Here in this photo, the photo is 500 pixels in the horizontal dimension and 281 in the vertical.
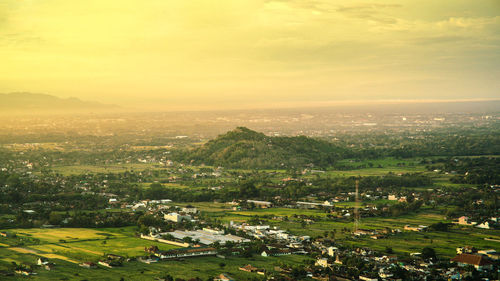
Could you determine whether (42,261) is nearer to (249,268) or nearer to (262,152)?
(249,268)

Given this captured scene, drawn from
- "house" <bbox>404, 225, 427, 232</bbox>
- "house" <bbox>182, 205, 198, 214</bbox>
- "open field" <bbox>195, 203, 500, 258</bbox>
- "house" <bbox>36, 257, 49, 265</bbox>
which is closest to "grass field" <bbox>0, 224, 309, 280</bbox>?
"house" <bbox>36, 257, 49, 265</bbox>

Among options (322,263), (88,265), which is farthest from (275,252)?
(88,265)

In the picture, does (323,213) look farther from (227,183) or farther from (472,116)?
(472,116)

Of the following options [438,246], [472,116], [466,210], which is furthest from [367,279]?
[472,116]

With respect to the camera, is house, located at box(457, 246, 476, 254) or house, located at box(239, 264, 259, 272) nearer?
house, located at box(239, 264, 259, 272)

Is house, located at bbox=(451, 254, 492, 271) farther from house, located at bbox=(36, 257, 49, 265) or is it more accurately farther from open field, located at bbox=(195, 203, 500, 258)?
house, located at bbox=(36, 257, 49, 265)

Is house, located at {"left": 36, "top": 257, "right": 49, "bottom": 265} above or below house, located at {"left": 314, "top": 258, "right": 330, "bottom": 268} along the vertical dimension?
above
